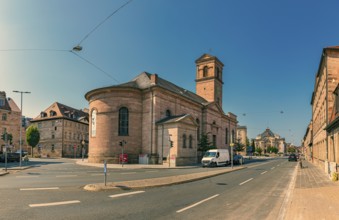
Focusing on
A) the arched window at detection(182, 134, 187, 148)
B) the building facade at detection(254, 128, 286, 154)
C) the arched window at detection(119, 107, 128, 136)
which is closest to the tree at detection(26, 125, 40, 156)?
the arched window at detection(119, 107, 128, 136)

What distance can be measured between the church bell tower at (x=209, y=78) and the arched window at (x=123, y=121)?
97.5ft

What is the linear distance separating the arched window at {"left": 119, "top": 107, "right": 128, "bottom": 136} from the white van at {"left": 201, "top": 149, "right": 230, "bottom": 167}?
1229 centimetres

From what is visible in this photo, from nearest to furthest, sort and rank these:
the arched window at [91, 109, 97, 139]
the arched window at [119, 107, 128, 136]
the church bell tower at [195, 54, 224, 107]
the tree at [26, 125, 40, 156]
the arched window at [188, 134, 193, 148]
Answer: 1. the arched window at [119, 107, 128, 136]
2. the arched window at [91, 109, 97, 139]
3. the arched window at [188, 134, 193, 148]
4. the tree at [26, 125, 40, 156]
5. the church bell tower at [195, 54, 224, 107]

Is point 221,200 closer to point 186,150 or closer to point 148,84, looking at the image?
point 186,150

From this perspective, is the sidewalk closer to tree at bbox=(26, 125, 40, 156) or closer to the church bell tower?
the church bell tower

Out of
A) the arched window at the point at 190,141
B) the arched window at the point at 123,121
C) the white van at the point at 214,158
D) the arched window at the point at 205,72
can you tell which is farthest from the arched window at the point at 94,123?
the arched window at the point at 205,72

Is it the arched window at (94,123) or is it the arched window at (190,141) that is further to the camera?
the arched window at (190,141)

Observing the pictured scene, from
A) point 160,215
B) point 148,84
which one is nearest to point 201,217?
point 160,215

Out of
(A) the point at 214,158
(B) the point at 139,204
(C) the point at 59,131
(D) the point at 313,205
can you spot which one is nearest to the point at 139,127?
(A) the point at 214,158

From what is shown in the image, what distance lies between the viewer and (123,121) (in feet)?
122

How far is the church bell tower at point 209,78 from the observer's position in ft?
201

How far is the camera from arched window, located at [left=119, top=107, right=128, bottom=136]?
37.1 m

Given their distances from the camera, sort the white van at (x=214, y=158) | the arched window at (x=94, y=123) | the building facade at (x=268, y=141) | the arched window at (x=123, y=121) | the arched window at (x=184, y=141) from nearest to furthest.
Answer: the white van at (x=214, y=158)
the arched window at (x=184, y=141)
the arched window at (x=123, y=121)
the arched window at (x=94, y=123)
the building facade at (x=268, y=141)

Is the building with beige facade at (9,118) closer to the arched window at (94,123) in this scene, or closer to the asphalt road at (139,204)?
the arched window at (94,123)
